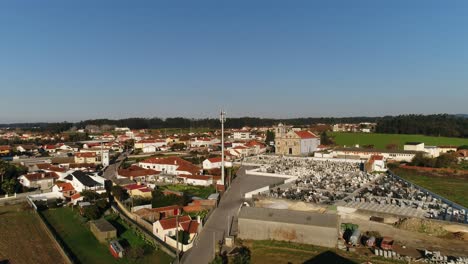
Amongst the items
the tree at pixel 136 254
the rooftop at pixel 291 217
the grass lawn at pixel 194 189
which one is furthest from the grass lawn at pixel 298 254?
the grass lawn at pixel 194 189

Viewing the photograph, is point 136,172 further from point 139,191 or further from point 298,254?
point 298,254

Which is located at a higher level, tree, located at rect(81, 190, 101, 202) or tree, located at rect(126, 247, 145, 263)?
tree, located at rect(81, 190, 101, 202)

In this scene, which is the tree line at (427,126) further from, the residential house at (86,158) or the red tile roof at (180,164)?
the residential house at (86,158)

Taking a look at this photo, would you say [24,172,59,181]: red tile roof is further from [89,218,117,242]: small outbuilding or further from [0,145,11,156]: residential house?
[0,145,11,156]: residential house

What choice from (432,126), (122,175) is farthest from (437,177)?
(432,126)

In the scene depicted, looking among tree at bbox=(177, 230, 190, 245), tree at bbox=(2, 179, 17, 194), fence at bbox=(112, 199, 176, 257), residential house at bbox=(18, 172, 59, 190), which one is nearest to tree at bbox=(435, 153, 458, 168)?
tree at bbox=(177, 230, 190, 245)

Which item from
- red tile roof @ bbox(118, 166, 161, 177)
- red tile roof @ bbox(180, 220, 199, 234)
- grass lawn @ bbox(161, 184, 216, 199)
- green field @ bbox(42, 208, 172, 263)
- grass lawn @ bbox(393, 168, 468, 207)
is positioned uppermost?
red tile roof @ bbox(118, 166, 161, 177)
